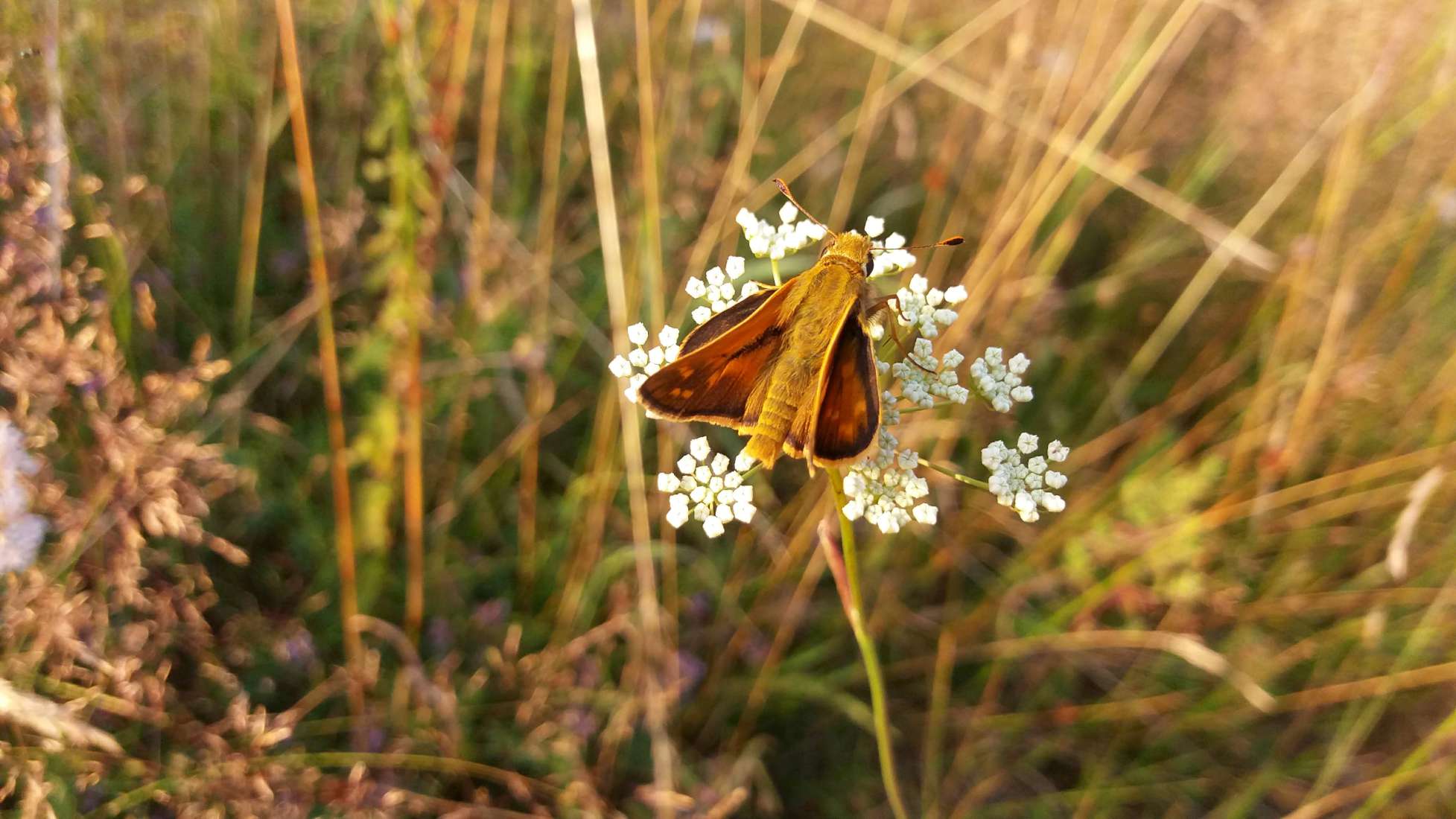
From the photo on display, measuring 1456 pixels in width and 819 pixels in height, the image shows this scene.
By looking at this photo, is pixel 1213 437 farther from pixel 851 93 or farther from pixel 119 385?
pixel 119 385

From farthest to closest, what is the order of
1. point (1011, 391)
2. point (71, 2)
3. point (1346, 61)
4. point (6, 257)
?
point (1346, 61) < point (71, 2) < point (6, 257) < point (1011, 391)

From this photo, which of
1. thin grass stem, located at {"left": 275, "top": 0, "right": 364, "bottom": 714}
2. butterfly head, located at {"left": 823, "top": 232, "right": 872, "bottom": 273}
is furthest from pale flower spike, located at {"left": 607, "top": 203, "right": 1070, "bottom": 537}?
thin grass stem, located at {"left": 275, "top": 0, "right": 364, "bottom": 714}

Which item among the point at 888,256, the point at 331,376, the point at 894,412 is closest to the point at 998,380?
the point at 894,412

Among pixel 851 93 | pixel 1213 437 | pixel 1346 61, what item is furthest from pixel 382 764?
pixel 1346 61

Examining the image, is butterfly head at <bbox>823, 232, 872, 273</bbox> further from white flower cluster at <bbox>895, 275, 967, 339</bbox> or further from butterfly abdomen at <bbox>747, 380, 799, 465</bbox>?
butterfly abdomen at <bbox>747, 380, 799, 465</bbox>

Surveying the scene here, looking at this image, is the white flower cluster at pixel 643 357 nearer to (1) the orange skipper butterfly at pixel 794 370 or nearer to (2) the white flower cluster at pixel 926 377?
(1) the orange skipper butterfly at pixel 794 370

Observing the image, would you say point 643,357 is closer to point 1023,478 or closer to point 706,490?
point 706,490
